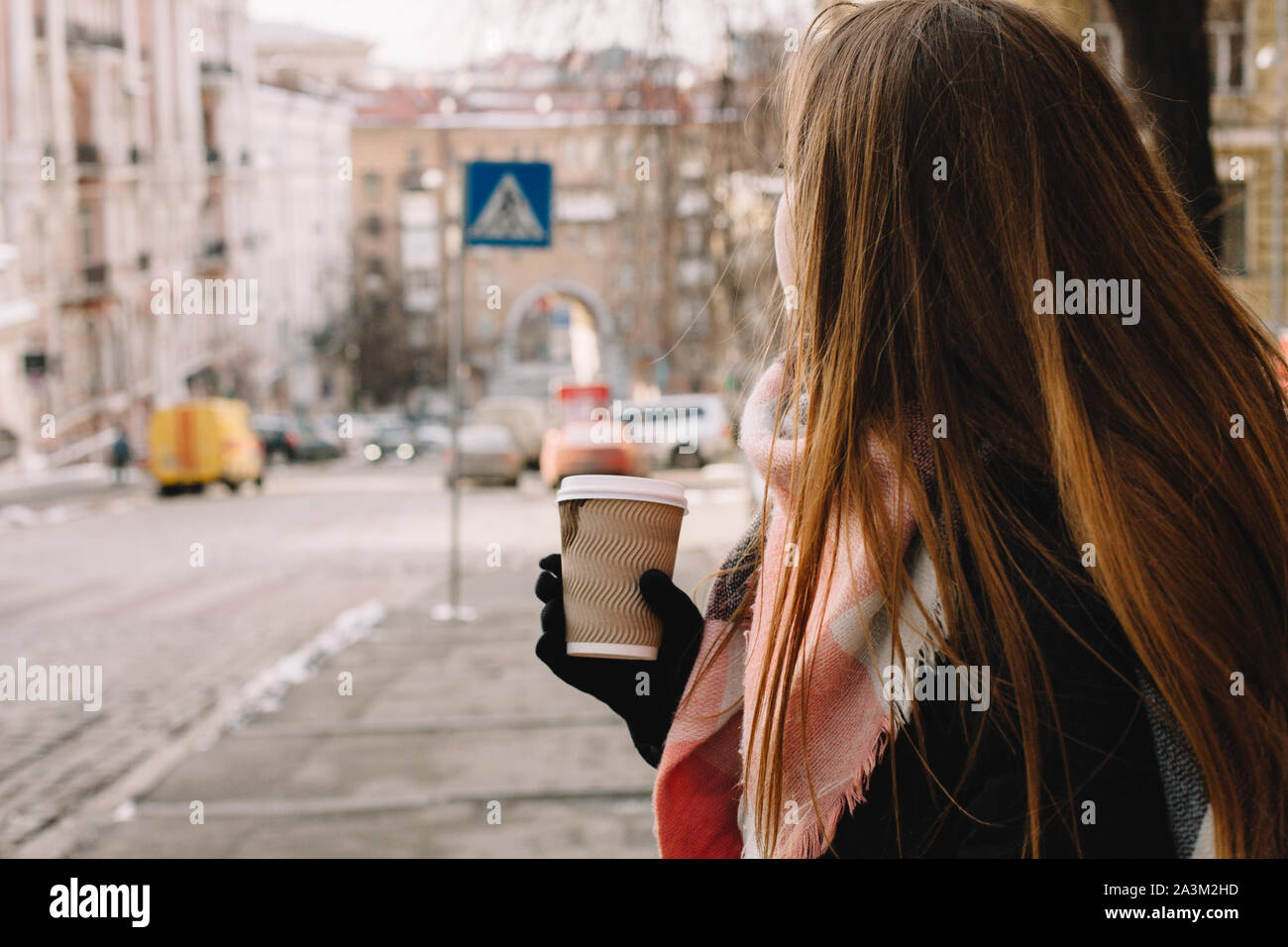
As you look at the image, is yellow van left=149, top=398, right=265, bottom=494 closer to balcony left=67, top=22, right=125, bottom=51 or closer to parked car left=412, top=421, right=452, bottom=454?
balcony left=67, top=22, right=125, bottom=51

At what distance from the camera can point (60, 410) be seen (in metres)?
34.3

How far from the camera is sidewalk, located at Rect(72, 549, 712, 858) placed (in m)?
4.78

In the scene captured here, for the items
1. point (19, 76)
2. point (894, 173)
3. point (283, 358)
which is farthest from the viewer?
point (283, 358)

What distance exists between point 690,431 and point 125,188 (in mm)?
31757

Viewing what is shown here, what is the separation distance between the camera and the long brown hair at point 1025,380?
1261 mm

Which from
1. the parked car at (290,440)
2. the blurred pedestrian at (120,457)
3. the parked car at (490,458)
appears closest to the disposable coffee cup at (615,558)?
the parked car at (490,458)

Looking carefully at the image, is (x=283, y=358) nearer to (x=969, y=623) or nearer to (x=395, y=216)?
(x=395, y=216)

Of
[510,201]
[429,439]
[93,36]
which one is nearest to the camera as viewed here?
[510,201]

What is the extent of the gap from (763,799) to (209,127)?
1286 inches

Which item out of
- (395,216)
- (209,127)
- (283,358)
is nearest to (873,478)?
(209,127)

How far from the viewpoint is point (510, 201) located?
342 inches

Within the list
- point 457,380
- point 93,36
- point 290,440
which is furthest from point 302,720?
point 290,440

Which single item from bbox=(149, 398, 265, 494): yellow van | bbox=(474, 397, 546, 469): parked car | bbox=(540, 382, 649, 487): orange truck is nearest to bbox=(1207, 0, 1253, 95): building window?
bbox=(540, 382, 649, 487): orange truck

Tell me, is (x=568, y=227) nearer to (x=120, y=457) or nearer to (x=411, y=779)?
(x=120, y=457)
